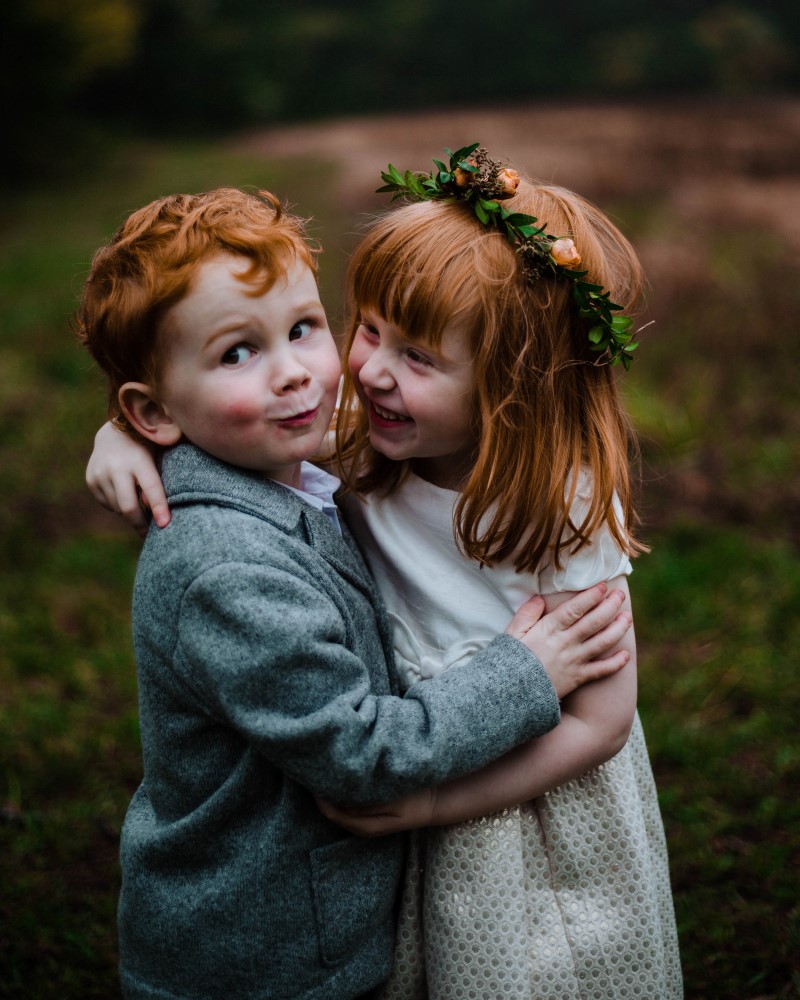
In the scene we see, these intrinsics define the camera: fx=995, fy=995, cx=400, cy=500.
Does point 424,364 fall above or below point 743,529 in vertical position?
above

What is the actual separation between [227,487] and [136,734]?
1.93 m

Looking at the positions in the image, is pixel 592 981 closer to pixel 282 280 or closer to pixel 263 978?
pixel 263 978

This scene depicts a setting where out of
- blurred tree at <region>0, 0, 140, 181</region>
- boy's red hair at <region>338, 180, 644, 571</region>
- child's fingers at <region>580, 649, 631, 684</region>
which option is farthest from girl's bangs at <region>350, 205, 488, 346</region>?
blurred tree at <region>0, 0, 140, 181</region>

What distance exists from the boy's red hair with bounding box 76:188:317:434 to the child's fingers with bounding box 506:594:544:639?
735mm

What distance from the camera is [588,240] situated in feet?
5.95

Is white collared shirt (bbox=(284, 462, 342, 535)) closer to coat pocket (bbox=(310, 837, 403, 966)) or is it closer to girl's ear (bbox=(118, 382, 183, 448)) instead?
girl's ear (bbox=(118, 382, 183, 448))

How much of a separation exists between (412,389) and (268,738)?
0.66 m

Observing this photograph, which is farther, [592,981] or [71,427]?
[71,427]

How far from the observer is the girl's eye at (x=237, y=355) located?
1.64 m

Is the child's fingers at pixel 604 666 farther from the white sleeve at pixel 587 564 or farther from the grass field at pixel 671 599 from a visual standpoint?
the grass field at pixel 671 599

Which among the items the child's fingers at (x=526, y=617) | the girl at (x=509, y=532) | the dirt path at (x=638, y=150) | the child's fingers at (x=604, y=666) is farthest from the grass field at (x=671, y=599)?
the child's fingers at (x=604, y=666)

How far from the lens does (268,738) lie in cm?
152

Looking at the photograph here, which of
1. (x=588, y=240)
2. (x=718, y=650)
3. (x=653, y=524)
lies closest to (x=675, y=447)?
(x=653, y=524)

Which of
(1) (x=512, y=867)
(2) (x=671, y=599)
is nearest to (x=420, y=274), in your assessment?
(1) (x=512, y=867)
